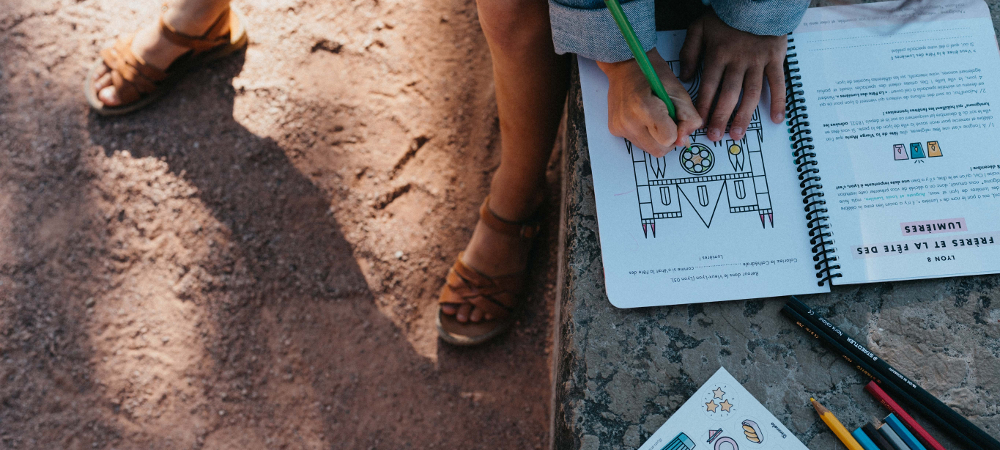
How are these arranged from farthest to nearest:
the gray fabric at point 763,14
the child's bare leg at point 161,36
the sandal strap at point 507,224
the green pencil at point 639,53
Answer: the child's bare leg at point 161,36
the sandal strap at point 507,224
the gray fabric at point 763,14
the green pencil at point 639,53

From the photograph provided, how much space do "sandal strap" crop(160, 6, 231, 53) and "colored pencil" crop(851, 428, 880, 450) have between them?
5.39ft

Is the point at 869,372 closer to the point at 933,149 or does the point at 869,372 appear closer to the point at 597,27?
the point at 933,149

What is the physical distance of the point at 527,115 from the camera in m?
1.07

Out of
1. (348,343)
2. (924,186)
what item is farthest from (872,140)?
(348,343)

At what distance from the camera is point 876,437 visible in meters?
0.78

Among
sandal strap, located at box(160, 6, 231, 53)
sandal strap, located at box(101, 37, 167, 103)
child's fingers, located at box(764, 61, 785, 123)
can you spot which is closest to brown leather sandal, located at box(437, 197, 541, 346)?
child's fingers, located at box(764, 61, 785, 123)

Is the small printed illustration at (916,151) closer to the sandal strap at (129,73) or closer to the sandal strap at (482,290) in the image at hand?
the sandal strap at (482,290)

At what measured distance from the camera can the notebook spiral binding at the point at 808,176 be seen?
853mm

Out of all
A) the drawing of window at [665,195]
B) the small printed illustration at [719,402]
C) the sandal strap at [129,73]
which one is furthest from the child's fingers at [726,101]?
the sandal strap at [129,73]

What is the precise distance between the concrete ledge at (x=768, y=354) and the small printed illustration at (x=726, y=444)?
70 mm

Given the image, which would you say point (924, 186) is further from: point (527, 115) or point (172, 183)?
point (172, 183)

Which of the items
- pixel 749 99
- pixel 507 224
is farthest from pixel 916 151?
pixel 507 224

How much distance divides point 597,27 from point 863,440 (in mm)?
663

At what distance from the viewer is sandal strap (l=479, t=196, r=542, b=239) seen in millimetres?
1360
